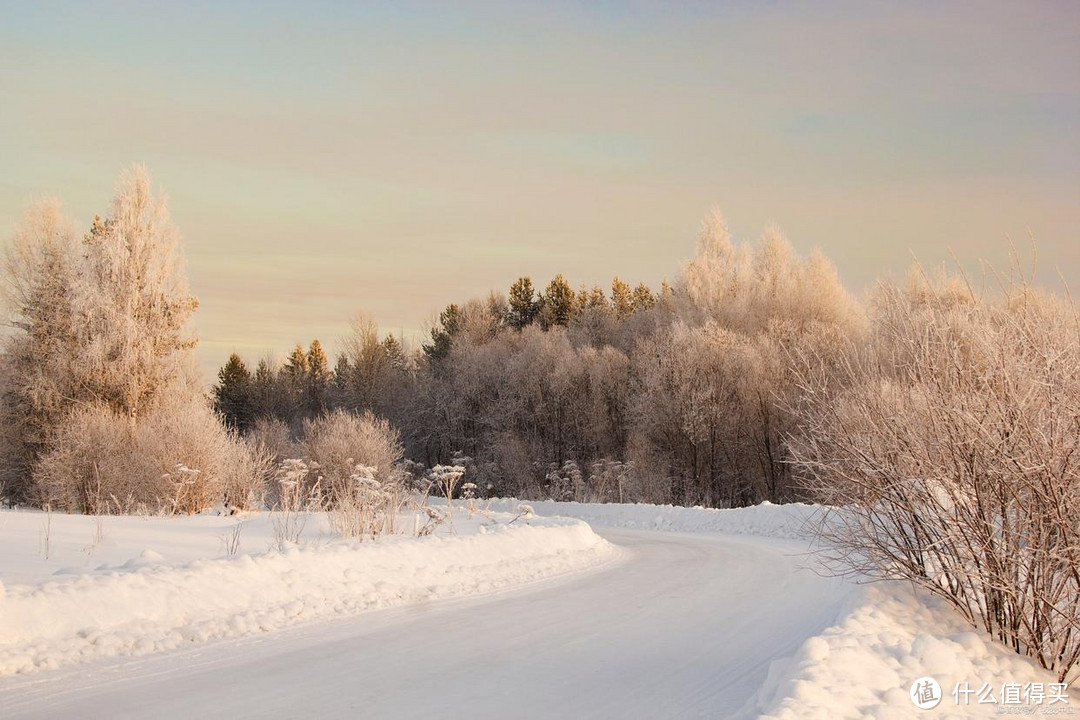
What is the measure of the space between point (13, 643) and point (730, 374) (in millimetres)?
36175

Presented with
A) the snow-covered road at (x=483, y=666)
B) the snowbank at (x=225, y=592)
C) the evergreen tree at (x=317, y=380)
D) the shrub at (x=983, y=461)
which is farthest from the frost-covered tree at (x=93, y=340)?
the evergreen tree at (x=317, y=380)

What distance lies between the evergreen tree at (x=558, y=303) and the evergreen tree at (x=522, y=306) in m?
1.14

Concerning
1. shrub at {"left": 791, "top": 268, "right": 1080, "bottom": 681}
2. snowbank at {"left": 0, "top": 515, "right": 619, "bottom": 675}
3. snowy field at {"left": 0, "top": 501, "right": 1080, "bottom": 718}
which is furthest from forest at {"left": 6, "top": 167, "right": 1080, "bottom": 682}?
snowbank at {"left": 0, "top": 515, "right": 619, "bottom": 675}

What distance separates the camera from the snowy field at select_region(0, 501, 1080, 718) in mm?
6207

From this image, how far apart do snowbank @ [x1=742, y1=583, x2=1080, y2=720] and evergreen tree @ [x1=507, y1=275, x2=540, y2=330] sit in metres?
63.1

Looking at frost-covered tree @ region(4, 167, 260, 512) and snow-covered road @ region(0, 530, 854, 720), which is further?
frost-covered tree @ region(4, 167, 260, 512)

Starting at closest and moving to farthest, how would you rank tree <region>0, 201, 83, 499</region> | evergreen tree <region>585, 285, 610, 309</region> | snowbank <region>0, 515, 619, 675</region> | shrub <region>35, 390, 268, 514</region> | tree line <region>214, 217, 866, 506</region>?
snowbank <region>0, 515, 619, 675</region> → shrub <region>35, 390, 268, 514</region> → tree <region>0, 201, 83, 499</region> → tree line <region>214, 217, 866, 506</region> → evergreen tree <region>585, 285, 610, 309</region>

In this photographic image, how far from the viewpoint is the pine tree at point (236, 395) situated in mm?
72375

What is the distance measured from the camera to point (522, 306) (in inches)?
2800

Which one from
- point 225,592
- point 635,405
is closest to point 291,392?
point 635,405

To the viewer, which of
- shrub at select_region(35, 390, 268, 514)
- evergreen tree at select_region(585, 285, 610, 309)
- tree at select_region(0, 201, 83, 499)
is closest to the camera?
shrub at select_region(35, 390, 268, 514)

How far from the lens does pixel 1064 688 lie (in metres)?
7.03

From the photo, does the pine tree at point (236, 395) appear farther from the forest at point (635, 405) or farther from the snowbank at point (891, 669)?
the snowbank at point (891, 669)

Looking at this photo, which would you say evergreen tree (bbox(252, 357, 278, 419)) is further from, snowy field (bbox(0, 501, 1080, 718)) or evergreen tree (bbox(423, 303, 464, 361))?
snowy field (bbox(0, 501, 1080, 718))
